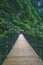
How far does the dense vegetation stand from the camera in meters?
2.80

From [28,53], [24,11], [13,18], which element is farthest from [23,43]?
[24,11]

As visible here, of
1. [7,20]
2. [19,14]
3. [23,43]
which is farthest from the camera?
[19,14]

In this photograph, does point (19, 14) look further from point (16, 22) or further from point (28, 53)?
point (28, 53)

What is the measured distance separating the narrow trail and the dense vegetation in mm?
180

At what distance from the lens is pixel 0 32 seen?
2861 mm

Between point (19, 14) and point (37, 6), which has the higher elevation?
point (19, 14)

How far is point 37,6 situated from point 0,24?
1600mm

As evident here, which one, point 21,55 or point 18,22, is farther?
point 18,22

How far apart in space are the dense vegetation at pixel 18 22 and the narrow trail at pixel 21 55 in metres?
0.18

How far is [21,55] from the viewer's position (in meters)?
2.52

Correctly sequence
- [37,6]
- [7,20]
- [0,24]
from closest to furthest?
[0,24]
[7,20]
[37,6]

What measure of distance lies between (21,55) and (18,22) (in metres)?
0.79

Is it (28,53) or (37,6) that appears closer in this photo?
(28,53)

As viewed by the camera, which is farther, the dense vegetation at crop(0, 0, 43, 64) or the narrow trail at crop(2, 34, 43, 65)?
the dense vegetation at crop(0, 0, 43, 64)
